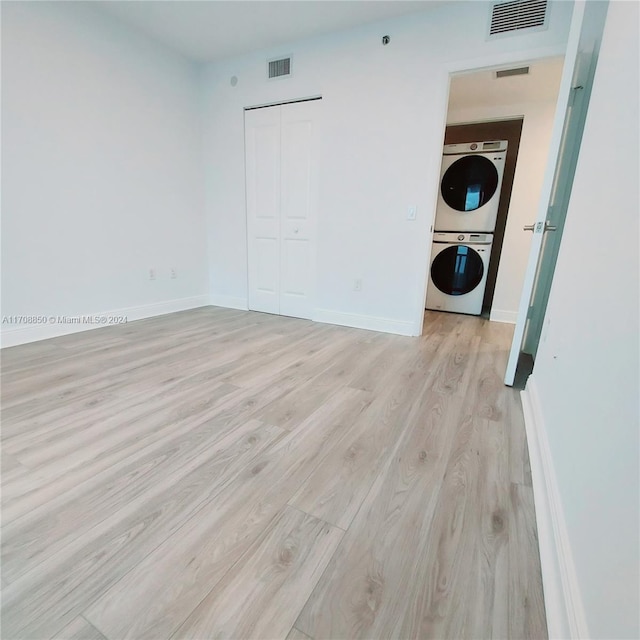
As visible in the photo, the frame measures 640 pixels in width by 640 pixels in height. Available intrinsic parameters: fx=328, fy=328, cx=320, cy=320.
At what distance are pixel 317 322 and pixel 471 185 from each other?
7.51 ft

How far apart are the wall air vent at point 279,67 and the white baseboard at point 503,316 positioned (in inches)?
122

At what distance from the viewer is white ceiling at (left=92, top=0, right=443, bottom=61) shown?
235 centimetres

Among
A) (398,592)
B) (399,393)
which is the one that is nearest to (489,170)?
(399,393)

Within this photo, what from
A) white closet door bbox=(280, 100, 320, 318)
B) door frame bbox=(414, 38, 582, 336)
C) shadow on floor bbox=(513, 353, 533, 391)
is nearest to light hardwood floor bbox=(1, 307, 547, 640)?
shadow on floor bbox=(513, 353, 533, 391)

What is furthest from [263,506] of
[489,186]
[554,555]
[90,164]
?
[489,186]

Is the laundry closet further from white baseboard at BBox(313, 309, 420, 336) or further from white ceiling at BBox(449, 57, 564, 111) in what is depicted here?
white baseboard at BBox(313, 309, 420, 336)

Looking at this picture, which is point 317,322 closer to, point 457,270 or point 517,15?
point 457,270

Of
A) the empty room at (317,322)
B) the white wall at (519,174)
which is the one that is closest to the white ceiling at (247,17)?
the empty room at (317,322)

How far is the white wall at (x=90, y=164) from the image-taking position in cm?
224

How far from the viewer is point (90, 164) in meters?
2.63

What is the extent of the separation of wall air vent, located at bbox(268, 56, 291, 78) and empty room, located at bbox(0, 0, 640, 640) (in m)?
0.02

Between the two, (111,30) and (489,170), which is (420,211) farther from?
(111,30)

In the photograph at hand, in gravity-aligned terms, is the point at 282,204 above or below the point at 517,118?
below

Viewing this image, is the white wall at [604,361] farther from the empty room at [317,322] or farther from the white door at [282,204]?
the white door at [282,204]
